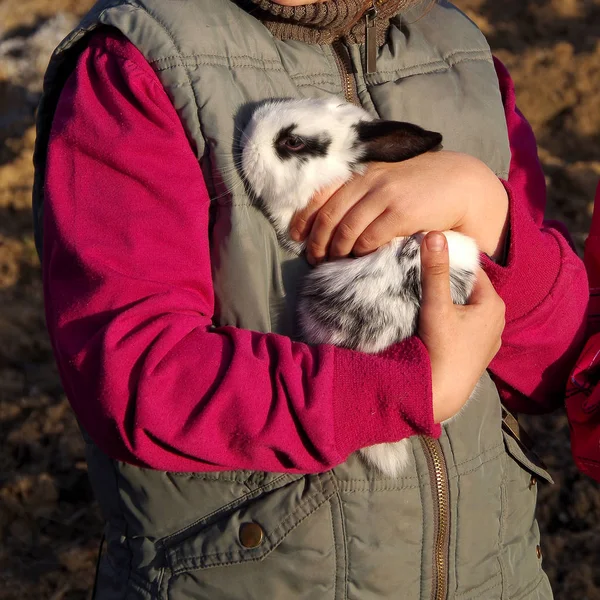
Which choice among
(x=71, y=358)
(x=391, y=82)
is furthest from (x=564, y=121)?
(x=71, y=358)

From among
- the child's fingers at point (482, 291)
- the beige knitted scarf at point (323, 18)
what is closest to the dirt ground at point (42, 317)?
the child's fingers at point (482, 291)

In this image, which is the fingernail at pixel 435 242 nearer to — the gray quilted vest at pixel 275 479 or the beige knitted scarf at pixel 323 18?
the gray quilted vest at pixel 275 479

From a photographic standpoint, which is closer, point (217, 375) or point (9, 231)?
point (217, 375)

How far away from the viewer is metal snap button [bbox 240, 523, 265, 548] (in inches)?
49.6

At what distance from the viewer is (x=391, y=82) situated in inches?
60.9

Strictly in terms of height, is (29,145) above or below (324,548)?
below

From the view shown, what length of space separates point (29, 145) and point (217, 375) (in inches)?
157

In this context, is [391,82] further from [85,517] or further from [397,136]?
[85,517]

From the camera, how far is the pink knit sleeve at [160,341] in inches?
45.2

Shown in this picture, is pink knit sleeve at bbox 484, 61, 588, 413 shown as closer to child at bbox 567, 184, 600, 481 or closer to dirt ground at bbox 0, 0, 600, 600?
child at bbox 567, 184, 600, 481

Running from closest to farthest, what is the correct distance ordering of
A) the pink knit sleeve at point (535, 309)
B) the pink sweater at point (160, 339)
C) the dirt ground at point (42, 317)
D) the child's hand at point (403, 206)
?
the pink sweater at point (160, 339) → the child's hand at point (403, 206) → the pink knit sleeve at point (535, 309) → the dirt ground at point (42, 317)

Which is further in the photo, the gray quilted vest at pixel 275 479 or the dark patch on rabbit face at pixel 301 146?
the dark patch on rabbit face at pixel 301 146

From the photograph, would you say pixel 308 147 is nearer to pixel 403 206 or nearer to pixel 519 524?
pixel 403 206

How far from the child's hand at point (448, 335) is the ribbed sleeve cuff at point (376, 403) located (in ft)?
0.20
